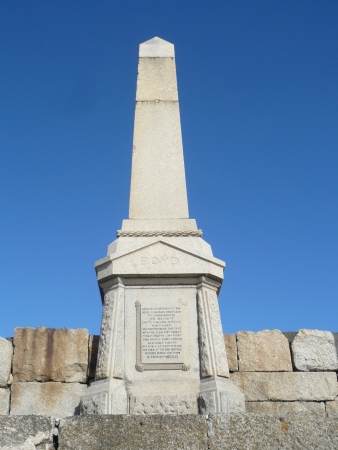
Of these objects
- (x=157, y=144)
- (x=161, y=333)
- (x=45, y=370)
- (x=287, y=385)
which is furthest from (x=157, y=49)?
(x=287, y=385)

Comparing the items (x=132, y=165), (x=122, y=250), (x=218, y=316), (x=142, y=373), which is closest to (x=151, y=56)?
(x=132, y=165)

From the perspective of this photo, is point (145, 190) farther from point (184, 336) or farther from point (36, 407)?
point (36, 407)

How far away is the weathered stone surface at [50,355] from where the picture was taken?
281 inches

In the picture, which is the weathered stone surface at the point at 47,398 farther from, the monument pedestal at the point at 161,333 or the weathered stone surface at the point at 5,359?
the monument pedestal at the point at 161,333

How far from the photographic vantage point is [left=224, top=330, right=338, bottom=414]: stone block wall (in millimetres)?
7254

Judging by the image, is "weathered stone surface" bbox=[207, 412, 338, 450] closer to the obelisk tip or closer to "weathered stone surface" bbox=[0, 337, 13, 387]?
"weathered stone surface" bbox=[0, 337, 13, 387]

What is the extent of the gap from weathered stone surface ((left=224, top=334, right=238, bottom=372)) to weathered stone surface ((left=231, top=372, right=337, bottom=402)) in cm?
10

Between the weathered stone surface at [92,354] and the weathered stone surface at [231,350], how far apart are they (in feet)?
5.63

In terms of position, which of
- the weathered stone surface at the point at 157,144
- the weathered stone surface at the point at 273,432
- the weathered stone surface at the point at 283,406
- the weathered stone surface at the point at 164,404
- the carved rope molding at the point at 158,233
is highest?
the weathered stone surface at the point at 157,144

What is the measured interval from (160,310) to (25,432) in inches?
102

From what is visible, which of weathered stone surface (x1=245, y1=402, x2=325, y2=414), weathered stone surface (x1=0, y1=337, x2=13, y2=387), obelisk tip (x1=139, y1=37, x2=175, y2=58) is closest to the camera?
weathered stone surface (x1=0, y1=337, x2=13, y2=387)

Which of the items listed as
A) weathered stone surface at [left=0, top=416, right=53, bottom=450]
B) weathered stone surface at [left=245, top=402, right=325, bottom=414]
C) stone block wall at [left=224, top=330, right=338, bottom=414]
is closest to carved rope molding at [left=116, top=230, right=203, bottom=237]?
stone block wall at [left=224, top=330, right=338, bottom=414]

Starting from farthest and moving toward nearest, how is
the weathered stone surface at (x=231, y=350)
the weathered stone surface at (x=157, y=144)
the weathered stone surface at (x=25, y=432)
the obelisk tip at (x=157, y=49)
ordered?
the obelisk tip at (x=157, y=49), the weathered stone surface at (x=157, y=144), the weathered stone surface at (x=231, y=350), the weathered stone surface at (x=25, y=432)

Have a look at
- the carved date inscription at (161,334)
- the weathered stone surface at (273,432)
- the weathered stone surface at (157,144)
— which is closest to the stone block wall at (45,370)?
the carved date inscription at (161,334)
